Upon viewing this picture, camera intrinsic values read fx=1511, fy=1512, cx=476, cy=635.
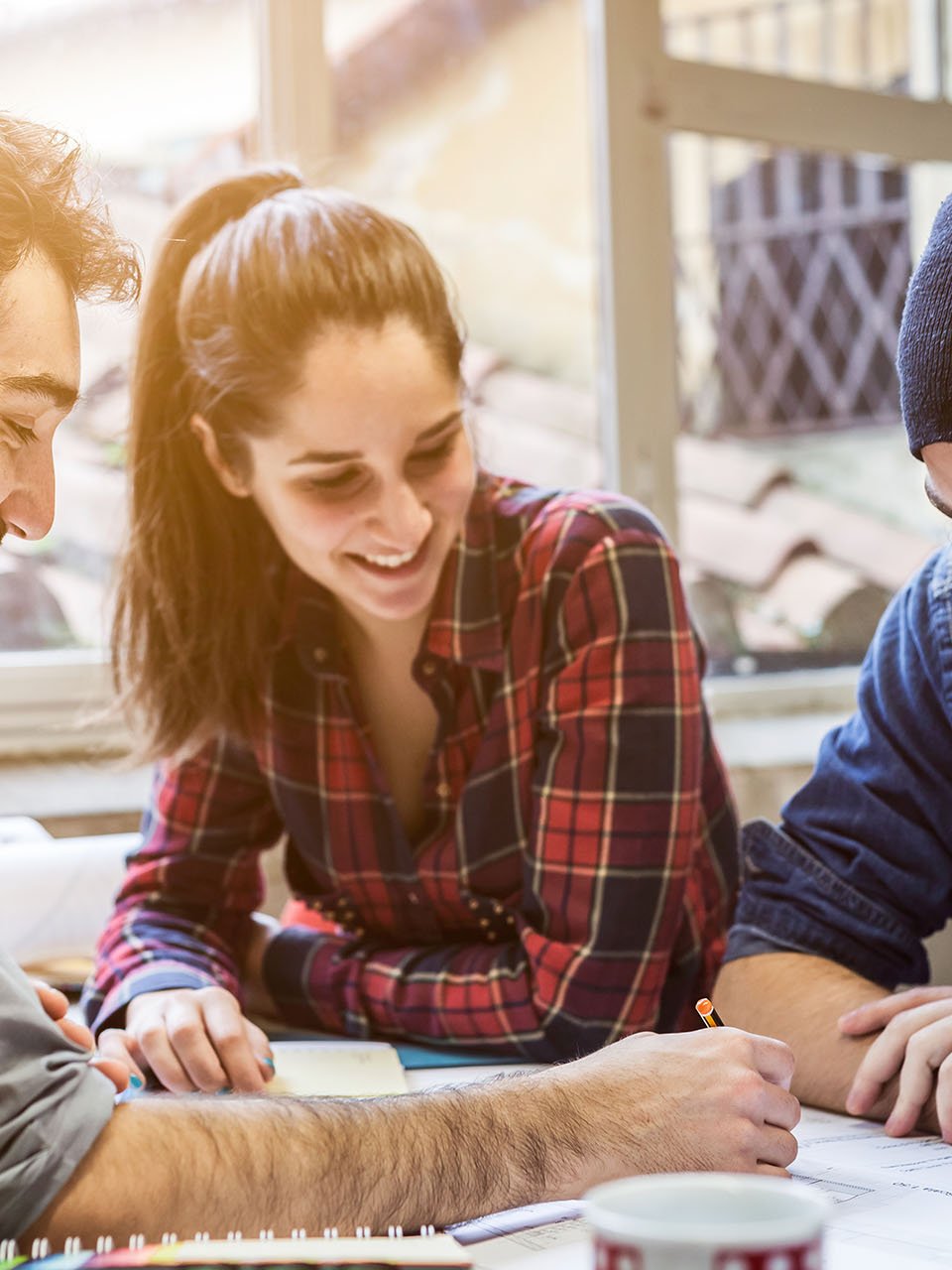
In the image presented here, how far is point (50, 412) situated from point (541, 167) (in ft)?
6.48

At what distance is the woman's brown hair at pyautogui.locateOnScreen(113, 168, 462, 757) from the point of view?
1301 mm

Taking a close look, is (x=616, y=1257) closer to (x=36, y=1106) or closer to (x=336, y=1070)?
(x=36, y=1106)

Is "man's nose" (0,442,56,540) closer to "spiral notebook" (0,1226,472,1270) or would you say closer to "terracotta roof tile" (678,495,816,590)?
"spiral notebook" (0,1226,472,1270)

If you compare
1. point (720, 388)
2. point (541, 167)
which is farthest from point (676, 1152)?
point (720, 388)

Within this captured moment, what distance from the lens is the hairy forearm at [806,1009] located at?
1029 millimetres

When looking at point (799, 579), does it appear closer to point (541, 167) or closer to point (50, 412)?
point (541, 167)

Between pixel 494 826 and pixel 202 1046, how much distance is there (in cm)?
33

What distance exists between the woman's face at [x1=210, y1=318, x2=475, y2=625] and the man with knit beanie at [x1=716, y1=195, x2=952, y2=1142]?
0.38 meters

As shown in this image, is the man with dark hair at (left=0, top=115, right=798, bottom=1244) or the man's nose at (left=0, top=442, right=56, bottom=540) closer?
the man with dark hair at (left=0, top=115, right=798, bottom=1244)

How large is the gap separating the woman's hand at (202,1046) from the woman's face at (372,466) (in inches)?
15.2

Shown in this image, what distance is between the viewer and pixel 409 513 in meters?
1.28

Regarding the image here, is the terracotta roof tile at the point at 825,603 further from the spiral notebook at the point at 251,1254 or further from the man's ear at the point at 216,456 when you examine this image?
the spiral notebook at the point at 251,1254

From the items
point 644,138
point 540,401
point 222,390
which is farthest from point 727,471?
point 222,390

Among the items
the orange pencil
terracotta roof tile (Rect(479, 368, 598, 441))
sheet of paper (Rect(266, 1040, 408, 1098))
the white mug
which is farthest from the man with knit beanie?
terracotta roof tile (Rect(479, 368, 598, 441))
